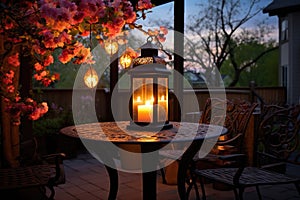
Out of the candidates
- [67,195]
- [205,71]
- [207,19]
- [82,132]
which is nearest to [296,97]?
[205,71]

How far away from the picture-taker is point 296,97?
1071cm

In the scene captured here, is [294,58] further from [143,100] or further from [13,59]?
[13,59]

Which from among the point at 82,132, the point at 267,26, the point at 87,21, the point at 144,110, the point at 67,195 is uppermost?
the point at 267,26

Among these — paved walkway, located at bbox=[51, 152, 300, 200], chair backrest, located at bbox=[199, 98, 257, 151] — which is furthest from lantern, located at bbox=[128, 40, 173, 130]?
paved walkway, located at bbox=[51, 152, 300, 200]

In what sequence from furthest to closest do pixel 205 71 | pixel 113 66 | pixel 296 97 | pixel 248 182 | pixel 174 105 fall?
pixel 205 71, pixel 296 97, pixel 113 66, pixel 174 105, pixel 248 182

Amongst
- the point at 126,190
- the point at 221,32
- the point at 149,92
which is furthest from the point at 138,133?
the point at 221,32

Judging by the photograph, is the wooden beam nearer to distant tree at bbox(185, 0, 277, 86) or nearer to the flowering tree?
the flowering tree

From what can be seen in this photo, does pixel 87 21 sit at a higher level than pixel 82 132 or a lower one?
higher

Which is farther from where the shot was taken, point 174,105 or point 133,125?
point 174,105

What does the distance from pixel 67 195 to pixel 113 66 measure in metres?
1.87

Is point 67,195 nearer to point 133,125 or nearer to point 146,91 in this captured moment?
point 133,125

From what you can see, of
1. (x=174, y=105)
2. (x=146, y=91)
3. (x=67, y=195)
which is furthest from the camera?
(x=174, y=105)

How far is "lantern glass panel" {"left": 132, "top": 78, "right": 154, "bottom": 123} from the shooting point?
7.95 feet

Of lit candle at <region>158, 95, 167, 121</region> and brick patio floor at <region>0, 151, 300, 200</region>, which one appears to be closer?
lit candle at <region>158, 95, 167, 121</region>
